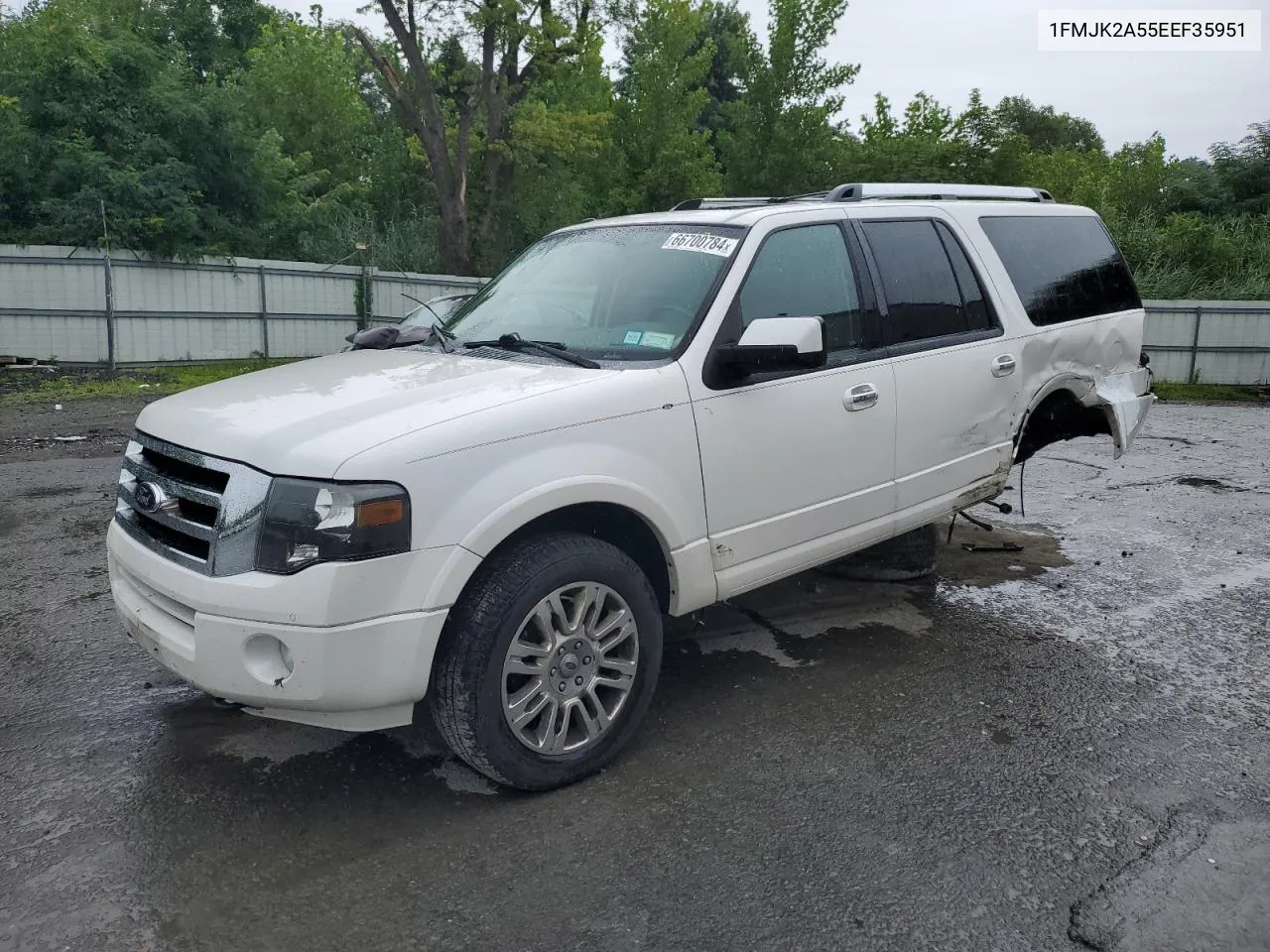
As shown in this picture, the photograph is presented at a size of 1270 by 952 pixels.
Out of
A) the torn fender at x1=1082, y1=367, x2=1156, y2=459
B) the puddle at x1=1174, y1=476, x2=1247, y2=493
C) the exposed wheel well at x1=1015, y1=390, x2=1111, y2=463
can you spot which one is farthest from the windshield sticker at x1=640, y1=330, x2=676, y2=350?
the puddle at x1=1174, y1=476, x2=1247, y2=493

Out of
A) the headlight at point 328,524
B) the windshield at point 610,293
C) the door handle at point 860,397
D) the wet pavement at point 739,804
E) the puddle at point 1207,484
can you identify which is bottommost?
the wet pavement at point 739,804

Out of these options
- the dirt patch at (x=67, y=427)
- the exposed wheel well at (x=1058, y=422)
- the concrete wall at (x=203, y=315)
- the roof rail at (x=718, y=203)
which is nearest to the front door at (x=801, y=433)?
the roof rail at (x=718, y=203)

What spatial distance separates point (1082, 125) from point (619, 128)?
4268cm

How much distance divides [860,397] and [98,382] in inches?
544

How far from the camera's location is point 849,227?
4.46m

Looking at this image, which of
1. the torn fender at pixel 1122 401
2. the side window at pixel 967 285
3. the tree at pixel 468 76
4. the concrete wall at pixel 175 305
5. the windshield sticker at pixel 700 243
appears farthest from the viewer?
the tree at pixel 468 76

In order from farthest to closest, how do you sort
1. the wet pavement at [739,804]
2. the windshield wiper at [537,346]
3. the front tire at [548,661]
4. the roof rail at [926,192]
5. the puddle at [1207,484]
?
the puddle at [1207,484]
the roof rail at [926,192]
the windshield wiper at [537,346]
the front tire at [548,661]
the wet pavement at [739,804]

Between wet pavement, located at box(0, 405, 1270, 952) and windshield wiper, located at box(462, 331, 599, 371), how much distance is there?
4.68ft

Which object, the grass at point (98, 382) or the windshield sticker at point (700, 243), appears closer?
the windshield sticker at point (700, 243)

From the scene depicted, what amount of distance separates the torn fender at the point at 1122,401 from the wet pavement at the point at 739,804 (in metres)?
1.14

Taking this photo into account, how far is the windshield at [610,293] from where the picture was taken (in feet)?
12.6

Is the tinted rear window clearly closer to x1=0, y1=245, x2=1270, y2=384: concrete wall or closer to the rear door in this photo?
the rear door

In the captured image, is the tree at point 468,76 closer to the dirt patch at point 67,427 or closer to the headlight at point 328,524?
the dirt patch at point 67,427

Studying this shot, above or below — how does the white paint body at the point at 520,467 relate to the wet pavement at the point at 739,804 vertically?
above
